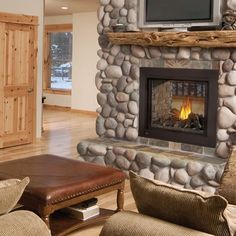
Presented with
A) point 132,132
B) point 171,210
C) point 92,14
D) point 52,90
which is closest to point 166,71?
point 132,132

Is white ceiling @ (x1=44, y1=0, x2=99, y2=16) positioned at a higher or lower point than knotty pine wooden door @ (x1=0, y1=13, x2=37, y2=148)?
higher

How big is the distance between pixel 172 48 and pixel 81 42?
595 centimetres

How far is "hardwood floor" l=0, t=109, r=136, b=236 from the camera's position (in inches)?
165

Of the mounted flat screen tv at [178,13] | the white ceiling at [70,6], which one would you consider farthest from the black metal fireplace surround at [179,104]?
the white ceiling at [70,6]

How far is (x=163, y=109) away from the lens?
5418 mm

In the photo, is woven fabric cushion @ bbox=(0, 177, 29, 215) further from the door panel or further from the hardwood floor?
the door panel

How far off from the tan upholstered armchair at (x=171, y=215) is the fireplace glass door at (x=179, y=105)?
3.14m

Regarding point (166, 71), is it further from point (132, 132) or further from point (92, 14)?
point (92, 14)

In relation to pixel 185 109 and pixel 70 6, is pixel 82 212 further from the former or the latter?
pixel 70 6

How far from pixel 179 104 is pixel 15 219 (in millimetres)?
3799

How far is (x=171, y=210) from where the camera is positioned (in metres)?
1.77

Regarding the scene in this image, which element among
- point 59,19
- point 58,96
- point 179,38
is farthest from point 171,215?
point 59,19

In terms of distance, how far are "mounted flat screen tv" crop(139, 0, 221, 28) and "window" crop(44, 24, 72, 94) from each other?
6.37 metres

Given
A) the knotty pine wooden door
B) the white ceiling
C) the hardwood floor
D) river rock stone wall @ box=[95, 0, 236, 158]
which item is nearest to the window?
the white ceiling
